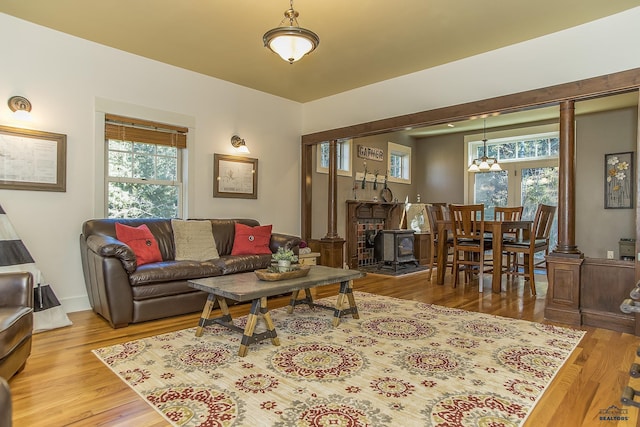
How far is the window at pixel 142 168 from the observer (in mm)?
4113

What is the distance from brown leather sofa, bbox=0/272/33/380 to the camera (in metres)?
1.87

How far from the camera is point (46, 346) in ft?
8.81

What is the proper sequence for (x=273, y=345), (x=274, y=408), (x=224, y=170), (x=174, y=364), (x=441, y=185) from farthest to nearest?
(x=441, y=185) → (x=224, y=170) → (x=273, y=345) → (x=174, y=364) → (x=274, y=408)

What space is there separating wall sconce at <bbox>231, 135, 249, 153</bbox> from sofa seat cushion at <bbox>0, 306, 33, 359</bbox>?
10.9ft

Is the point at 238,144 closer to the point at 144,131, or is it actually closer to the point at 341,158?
the point at 144,131

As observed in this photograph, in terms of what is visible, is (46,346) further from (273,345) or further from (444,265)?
(444,265)

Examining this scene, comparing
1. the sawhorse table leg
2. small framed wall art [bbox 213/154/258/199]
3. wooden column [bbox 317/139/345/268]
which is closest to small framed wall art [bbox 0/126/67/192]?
small framed wall art [bbox 213/154/258/199]

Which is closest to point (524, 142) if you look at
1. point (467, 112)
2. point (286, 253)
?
point (467, 112)

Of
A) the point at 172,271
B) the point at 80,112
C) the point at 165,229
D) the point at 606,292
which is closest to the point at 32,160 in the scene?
the point at 80,112

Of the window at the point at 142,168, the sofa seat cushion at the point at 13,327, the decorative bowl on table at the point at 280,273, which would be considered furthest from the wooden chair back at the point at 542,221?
the sofa seat cushion at the point at 13,327

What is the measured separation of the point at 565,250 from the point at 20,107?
524 centimetres

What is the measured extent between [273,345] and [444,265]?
11.0 ft

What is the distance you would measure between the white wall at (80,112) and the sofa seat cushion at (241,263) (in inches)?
44.5

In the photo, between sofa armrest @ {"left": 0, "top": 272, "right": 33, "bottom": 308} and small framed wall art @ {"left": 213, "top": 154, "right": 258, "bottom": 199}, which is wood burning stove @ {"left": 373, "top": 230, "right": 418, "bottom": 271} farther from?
sofa armrest @ {"left": 0, "top": 272, "right": 33, "bottom": 308}
